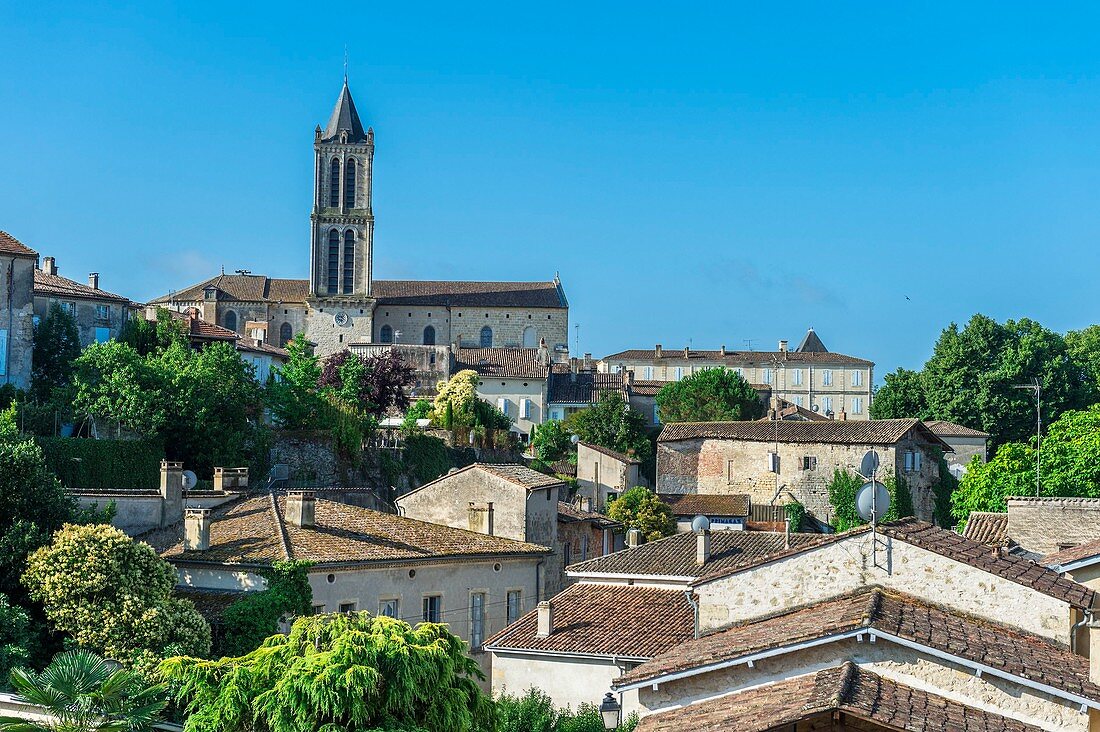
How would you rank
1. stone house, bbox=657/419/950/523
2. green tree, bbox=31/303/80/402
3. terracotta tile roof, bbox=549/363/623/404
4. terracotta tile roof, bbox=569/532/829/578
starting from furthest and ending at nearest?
terracotta tile roof, bbox=549/363/623/404 → stone house, bbox=657/419/950/523 → green tree, bbox=31/303/80/402 → terracotta tile roof, bbox=569/532/829/578

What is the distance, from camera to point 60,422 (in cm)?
4591

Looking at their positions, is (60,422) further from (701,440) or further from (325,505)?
(701,440)

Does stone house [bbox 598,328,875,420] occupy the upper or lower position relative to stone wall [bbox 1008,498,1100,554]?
upper

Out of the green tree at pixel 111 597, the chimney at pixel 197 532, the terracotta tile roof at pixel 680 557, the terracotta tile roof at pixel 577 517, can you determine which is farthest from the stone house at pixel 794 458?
the green tree at pixel 111 597

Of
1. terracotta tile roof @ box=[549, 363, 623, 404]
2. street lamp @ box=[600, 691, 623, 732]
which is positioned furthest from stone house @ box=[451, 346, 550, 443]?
street lamp @ box=[600, 691, 623, 732]

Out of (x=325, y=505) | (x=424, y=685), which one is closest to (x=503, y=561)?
(x=325, y=505)

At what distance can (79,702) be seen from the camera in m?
18.0

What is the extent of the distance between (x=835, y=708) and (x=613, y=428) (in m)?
61.6

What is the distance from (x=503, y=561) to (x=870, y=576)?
16778 mm

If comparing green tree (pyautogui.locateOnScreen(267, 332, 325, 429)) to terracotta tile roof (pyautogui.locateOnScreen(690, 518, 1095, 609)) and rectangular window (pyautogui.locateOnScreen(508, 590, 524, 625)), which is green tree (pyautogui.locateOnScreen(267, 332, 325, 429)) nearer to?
rectangular window (pyautogui.locateOnScreen(508, 590, 524, 625))

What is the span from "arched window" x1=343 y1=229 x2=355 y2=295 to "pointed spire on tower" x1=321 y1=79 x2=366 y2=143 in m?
7.67

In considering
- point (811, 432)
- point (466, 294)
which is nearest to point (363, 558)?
point (811, 432)

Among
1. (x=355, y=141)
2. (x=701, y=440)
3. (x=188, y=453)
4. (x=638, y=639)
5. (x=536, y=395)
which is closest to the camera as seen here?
(x=638, y=639)

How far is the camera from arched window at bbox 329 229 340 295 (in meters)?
104
